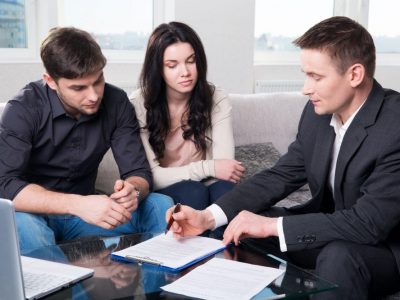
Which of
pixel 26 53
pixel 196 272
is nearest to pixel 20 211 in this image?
pixel 196 272

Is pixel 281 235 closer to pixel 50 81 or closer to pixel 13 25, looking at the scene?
pixel 50 81

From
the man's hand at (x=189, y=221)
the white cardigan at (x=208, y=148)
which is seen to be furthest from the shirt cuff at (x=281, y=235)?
the white cardigan at (x=208, y=148)

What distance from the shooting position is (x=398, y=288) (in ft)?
5.87

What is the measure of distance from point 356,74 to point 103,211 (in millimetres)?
857

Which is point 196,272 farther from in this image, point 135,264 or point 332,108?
point 332,108

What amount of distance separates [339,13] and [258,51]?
0.76 metres

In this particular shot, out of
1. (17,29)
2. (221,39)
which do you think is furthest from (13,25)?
(221,39)

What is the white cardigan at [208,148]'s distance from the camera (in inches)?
98.6

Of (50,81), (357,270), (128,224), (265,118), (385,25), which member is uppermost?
(385,25)

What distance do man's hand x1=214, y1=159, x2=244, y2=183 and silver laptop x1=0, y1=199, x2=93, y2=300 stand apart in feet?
3.24

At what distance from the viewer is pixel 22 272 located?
4.07 feet

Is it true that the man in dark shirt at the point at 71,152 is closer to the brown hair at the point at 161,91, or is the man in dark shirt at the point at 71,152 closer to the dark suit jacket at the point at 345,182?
the brown hair at the point at 161,91

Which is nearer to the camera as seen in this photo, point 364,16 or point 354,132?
point 354,132

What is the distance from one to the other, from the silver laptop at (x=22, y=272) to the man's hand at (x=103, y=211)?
13.7 inches
